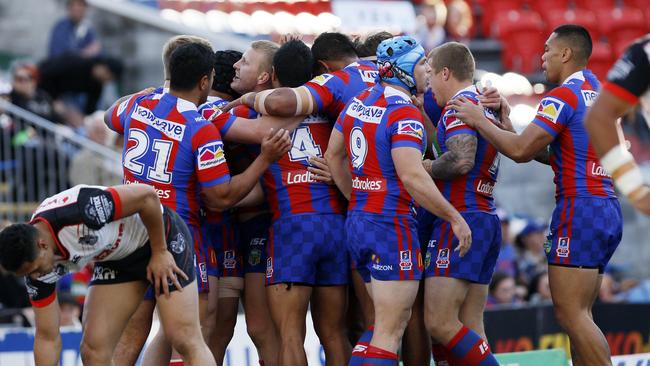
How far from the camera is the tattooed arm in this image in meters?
7.60

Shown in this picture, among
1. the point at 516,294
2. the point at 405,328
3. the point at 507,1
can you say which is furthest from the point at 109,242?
the point at 507,1

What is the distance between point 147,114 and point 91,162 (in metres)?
5.29

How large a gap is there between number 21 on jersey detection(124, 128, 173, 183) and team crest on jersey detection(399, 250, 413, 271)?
1.64 metres

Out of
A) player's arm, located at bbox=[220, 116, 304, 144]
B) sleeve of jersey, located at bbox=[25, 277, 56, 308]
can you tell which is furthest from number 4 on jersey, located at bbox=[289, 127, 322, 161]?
sleeve of jersey, located at bbox=[25, 277, 56, 308]

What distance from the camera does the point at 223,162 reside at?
7609 millimetres

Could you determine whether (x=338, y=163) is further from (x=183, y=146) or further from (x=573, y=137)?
(x=573, y=137)

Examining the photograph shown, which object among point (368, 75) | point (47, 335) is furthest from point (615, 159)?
point (47, 335)

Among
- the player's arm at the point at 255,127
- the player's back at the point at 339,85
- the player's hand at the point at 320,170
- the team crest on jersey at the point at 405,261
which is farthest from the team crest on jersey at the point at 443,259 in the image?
the player's arm at the point at 255,127

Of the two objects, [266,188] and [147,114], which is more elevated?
[147,114]

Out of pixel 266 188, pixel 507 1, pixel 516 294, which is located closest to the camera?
pixel 266 188

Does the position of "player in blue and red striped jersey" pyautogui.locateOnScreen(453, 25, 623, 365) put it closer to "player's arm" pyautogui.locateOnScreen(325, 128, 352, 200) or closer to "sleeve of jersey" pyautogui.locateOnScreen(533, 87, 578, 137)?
"sleeve of jersey" pyautogui.locateOnScreen(533, 87, 578, 137)

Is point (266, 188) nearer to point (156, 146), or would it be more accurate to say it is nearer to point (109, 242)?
point (156, 146)

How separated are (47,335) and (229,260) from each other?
1645 millimetres

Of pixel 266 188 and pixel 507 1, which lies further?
pixel 507 1
